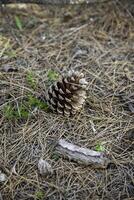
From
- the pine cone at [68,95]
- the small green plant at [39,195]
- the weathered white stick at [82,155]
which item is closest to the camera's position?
the small green plant at [39,195]

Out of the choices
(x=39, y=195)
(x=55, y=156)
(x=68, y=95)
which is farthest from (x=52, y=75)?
(x=39, y=195)

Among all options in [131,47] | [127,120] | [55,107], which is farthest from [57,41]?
[127,120]

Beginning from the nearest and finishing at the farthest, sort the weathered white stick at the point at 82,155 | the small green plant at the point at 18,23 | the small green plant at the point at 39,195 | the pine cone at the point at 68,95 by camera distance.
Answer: the small green plant at the point at 39,195
the weathered white stick at the point at 82,155
the pine cone at the point at 68,95
the small green plant at the point at 18,23

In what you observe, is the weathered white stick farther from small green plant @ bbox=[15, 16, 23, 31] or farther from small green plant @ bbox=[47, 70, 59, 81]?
small green plant @ bbox=[15, 16, 23, 31]

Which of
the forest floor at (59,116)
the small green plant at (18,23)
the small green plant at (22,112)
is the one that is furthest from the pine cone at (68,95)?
the small green plant at (18,23)

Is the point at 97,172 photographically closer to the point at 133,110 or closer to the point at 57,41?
the point at 133,110

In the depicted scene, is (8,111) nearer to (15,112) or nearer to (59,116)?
(15,112)

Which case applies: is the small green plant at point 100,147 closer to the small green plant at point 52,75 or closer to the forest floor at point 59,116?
the forest floor at point 59,116

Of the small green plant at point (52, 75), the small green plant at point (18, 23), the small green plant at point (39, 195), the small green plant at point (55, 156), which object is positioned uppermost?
the small green plant at point (18, 23)
